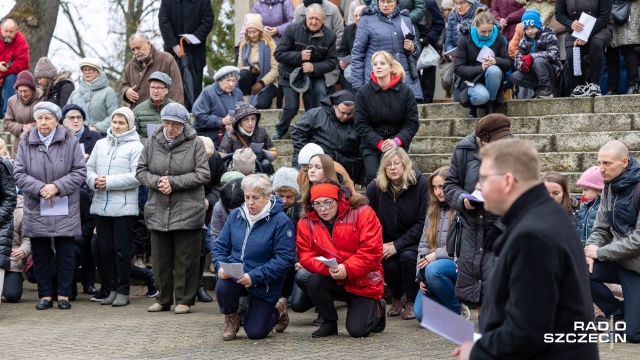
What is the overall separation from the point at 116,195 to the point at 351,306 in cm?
312

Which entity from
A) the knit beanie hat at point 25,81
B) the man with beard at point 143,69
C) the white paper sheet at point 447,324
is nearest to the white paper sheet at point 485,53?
the man with beard at point 143,69

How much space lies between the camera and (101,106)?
12703 mm

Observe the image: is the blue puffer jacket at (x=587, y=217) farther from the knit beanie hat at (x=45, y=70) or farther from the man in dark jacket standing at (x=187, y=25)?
the knit beanie hat at (x=45, y=70)

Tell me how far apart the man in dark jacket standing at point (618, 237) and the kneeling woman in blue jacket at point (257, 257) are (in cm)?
255

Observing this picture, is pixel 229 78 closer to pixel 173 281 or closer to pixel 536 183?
pixel 173 281

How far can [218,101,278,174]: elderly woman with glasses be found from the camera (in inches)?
440

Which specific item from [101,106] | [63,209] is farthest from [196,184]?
[101,106]

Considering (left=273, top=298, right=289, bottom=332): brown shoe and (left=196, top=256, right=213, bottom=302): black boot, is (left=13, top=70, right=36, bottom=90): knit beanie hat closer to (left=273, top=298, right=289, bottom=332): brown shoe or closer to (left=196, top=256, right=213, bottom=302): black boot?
(left=196, top=256, right=213, bottom=302): black boot

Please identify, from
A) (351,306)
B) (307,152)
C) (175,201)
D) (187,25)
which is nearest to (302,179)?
(307,152)

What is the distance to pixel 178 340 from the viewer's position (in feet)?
27.7

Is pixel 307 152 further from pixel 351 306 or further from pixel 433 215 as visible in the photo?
pixel 351 306

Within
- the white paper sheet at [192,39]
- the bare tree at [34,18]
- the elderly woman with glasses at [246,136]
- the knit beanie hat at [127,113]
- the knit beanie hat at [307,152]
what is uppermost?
the bare tree at [34,18]

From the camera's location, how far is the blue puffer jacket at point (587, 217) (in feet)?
28.7

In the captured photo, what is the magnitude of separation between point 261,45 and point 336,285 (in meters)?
6.26
